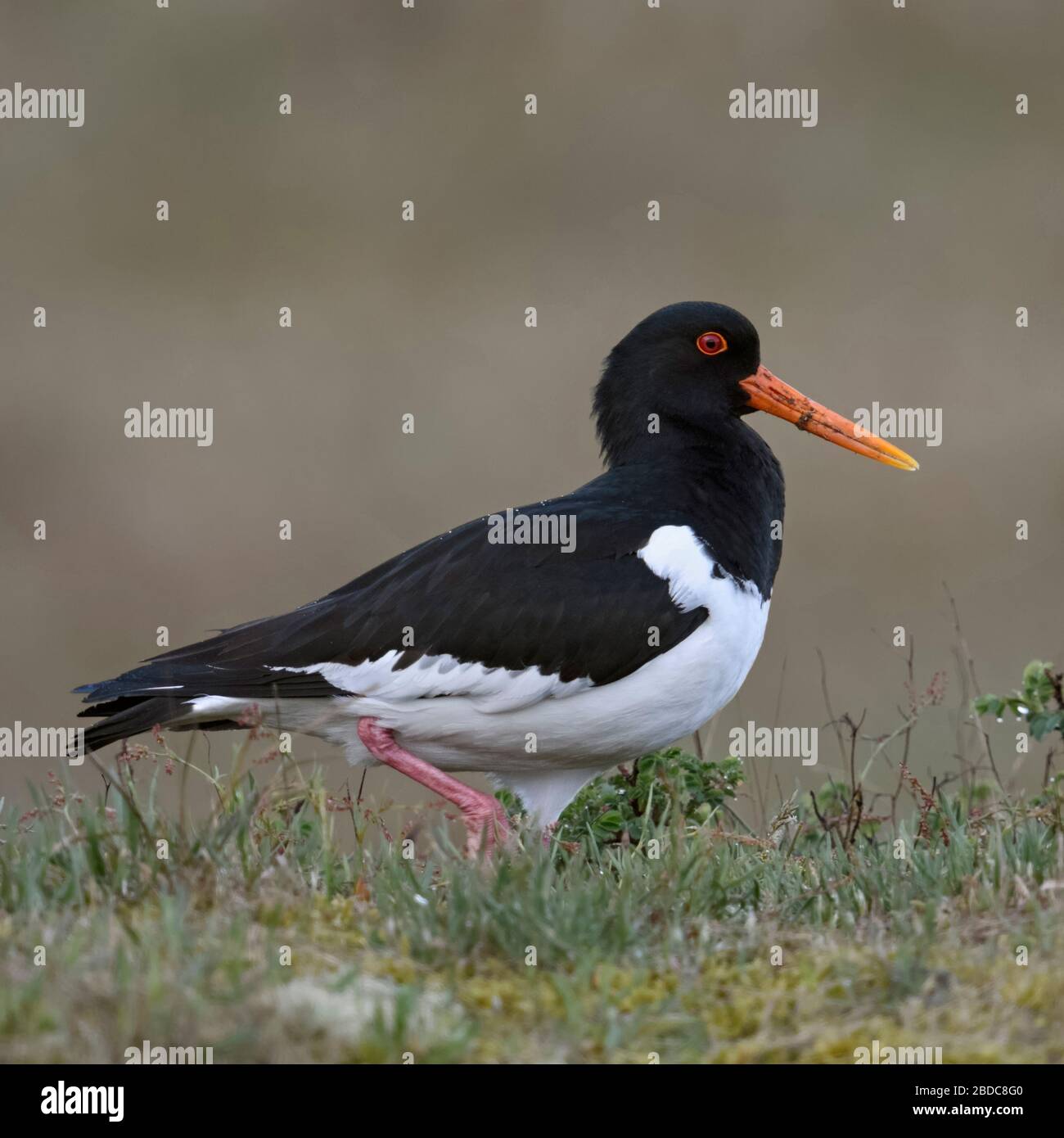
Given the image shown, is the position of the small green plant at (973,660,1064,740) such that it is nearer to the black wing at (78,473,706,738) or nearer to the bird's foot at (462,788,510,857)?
the black wing at (78,473,706,738)

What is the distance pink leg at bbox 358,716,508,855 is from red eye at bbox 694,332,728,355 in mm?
2077

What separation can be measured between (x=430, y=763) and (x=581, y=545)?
3.26ft

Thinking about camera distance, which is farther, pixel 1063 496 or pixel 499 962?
pixel 1063 496

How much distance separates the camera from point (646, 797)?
6.14 metres

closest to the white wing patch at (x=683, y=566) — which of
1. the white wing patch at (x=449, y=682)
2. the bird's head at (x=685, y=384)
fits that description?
the white wing patch at (x=449, y=682)

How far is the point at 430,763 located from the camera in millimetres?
6277

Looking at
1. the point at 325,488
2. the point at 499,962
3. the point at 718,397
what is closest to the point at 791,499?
the point at 325,488

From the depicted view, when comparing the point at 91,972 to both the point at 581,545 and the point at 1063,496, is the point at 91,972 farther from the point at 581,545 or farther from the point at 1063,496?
the point at 1063,496

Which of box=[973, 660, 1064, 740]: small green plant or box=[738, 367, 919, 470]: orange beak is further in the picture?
box=[738, 367, 919, 470]: orange beak

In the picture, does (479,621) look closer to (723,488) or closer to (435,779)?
(435,779)

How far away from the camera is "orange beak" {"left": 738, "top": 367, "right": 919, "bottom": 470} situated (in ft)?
23.2

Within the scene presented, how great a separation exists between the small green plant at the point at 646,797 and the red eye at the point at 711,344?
172 centimetres

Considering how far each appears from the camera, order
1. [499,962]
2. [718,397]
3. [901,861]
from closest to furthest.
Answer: [499,962], [901,861], [718,397]

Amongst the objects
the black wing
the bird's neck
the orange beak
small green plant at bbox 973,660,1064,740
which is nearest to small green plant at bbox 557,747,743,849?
the black wing
